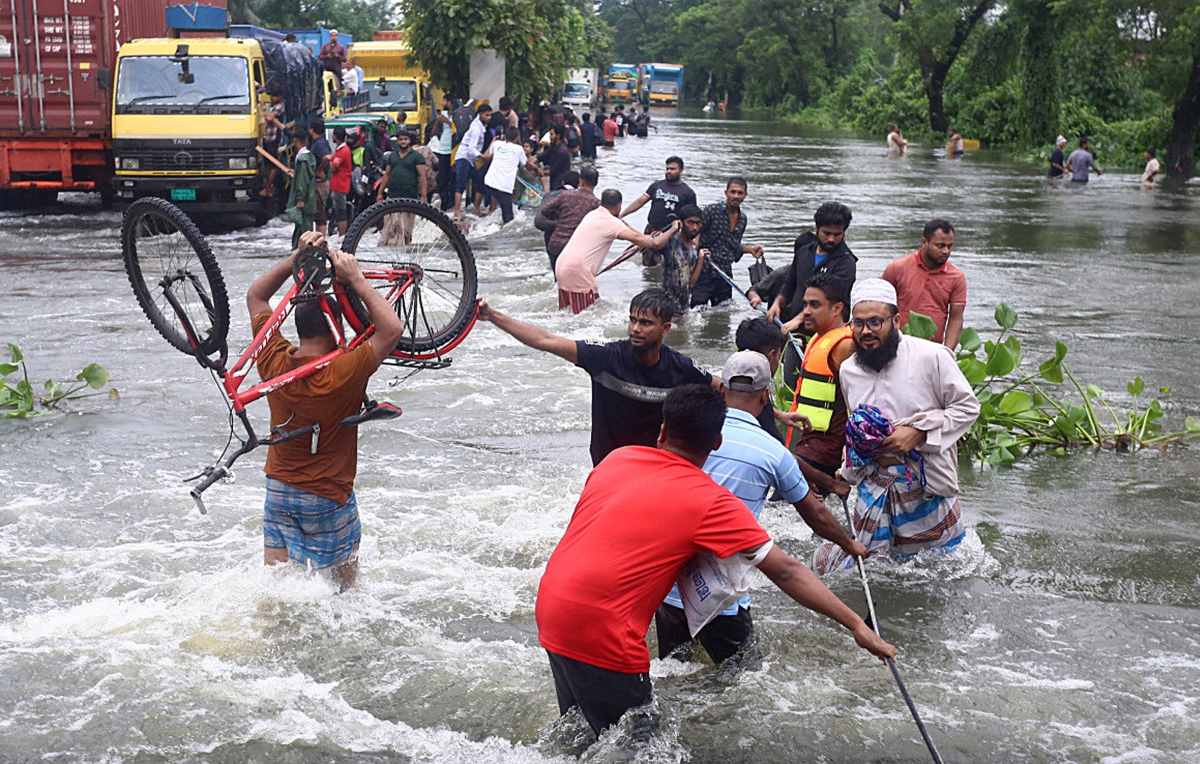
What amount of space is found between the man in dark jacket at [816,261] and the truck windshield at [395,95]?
908 inches

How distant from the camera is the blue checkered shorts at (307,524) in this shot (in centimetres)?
615

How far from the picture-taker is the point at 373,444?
10031 mm

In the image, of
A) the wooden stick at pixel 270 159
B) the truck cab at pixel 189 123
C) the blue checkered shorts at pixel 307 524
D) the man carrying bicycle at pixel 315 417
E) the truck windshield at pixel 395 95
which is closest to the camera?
the man carrying bicycle at pixel 315 417

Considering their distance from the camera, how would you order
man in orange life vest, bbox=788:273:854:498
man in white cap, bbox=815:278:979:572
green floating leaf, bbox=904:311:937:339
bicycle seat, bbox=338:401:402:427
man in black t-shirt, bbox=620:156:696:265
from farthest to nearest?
man in black t-shirt, bbox=620:156:696:265
green floating leaf, bbox=904:311:937:339
man in orange life vest, bbox=788:273:854:498
man in white cap, bbox=815:278:979:572
bicycle seat, bbox=338:401:402:427

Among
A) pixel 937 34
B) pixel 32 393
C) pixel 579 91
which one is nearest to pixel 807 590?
pixel 32 393

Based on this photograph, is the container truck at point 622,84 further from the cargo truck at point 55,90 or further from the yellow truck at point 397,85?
the cargo truck at point 55,90

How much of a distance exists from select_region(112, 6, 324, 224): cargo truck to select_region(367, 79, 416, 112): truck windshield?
376 inches

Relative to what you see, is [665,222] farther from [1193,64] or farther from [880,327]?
[1193,64]

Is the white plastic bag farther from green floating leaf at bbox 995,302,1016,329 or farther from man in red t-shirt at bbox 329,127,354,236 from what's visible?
man in red t-shirt at bbox 329,127,354,236

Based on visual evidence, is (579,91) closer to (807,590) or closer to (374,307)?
(374,307)

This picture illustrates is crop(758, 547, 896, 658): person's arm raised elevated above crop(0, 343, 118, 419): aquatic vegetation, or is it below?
above

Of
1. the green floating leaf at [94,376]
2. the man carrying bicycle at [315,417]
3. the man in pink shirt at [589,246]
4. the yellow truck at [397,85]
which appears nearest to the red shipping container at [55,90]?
the yellow truck at [397,85]

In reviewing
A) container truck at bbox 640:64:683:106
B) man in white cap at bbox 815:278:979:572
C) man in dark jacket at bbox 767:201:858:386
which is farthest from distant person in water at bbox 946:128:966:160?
container truck at bbox 640:64:683:106

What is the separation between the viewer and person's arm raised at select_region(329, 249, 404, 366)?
5781 millimetres
